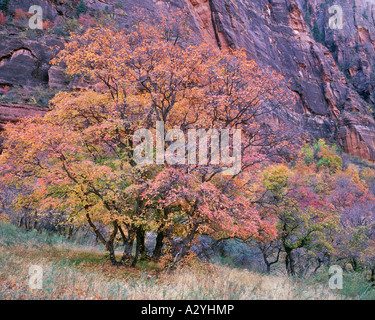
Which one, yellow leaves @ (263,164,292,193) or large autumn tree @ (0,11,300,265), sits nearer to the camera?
large autumn tree @ (0,11,300,265)

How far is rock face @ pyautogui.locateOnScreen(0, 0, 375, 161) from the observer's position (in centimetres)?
3156

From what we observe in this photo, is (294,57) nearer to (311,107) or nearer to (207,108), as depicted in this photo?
(311,107)

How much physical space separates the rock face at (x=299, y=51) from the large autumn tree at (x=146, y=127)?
21991 millimetres

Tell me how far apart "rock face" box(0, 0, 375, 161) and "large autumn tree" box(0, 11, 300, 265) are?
72.1ft

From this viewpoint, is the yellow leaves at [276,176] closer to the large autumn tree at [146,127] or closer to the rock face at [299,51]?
the large autumn tree at [146,127]

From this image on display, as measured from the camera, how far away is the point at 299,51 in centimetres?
6744

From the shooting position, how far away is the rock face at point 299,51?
3156 centimetres

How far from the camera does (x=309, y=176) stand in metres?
42.0

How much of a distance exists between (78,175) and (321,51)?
8178 cm

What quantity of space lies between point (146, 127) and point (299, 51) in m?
70.9

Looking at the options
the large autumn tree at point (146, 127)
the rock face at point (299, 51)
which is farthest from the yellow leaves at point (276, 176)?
the rock face at point (299, 51)

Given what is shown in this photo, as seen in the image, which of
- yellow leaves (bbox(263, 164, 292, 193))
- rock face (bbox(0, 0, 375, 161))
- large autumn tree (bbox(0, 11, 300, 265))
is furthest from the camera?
yellow leaves (bbox(263, 164, 292, 193))

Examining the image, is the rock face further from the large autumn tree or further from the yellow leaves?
the yellow leaves

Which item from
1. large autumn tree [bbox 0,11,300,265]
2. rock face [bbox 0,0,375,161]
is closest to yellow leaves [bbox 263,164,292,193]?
large autumn tree [bbox 0,11,300,265]
